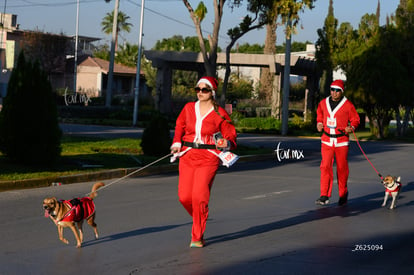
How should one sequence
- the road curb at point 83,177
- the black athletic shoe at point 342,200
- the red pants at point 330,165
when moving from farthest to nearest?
the road curb at point 83,177, the black athletic shoe at point 342,200, the red pants at point 330,165

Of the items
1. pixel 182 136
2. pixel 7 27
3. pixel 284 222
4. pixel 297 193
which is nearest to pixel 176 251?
pixel 182 136

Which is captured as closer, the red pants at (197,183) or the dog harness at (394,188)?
the red pants at (197,183)

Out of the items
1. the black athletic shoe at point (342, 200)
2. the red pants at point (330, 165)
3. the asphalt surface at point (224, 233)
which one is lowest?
the asphalt surface at point (224, 233)

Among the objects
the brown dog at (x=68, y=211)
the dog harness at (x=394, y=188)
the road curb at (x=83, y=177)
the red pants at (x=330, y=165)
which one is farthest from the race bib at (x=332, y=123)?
the road curb at (x=83, y=177)

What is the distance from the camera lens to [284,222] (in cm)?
1063

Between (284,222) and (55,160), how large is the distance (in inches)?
296

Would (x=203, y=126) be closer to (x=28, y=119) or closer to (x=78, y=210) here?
(x=78, y=210)

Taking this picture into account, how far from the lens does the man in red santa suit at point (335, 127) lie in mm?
12258

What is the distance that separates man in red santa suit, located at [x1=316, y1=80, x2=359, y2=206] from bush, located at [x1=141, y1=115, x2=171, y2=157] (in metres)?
8.97

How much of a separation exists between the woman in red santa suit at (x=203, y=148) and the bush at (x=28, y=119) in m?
8.45

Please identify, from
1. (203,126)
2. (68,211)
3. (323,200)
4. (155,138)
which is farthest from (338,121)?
(155,138)

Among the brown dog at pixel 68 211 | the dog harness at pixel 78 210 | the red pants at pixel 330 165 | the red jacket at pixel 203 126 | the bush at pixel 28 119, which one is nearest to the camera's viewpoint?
the brown dog at pixel 68 211

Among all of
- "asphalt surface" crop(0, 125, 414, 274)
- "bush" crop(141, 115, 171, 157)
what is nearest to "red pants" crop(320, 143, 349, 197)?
"asphalt surface" crop(0, 125, 414, 274)

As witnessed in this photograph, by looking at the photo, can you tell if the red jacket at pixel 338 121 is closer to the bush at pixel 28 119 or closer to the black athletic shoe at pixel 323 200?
the black athletic shoe at pixel 323 200
